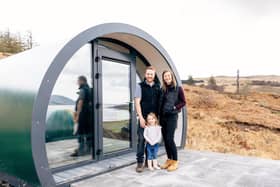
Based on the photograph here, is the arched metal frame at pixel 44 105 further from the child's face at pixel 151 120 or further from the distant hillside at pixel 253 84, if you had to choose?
the distant hillside at pixel 253 84

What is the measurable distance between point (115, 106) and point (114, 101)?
3.6 inches

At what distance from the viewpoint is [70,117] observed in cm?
382

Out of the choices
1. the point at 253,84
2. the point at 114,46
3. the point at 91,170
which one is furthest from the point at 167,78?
the point at 253,84

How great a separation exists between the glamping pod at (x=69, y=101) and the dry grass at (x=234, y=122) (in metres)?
2.87

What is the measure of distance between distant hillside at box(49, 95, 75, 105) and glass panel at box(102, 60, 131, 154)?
677 millimetres

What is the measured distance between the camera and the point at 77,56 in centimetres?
392

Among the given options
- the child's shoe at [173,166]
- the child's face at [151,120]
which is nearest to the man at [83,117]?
the child's face at [151,120]

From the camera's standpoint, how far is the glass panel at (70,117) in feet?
11.8

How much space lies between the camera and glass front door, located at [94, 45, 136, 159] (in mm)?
4207

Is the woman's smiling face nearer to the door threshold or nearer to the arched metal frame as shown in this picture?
the arched metal frame

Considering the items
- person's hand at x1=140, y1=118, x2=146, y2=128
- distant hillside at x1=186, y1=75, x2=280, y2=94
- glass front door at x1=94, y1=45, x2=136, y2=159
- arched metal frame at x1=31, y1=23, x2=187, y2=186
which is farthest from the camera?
distant hillside at x1=186, y1=75, x2=280, y2=94

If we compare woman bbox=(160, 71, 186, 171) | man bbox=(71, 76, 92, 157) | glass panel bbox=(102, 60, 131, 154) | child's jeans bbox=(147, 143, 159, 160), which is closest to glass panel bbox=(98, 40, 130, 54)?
glass panel bbox=(102, 60, 131, 154)

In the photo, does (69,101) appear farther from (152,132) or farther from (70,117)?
(152,132)

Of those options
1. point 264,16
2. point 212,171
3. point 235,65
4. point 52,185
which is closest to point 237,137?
point 264,16
